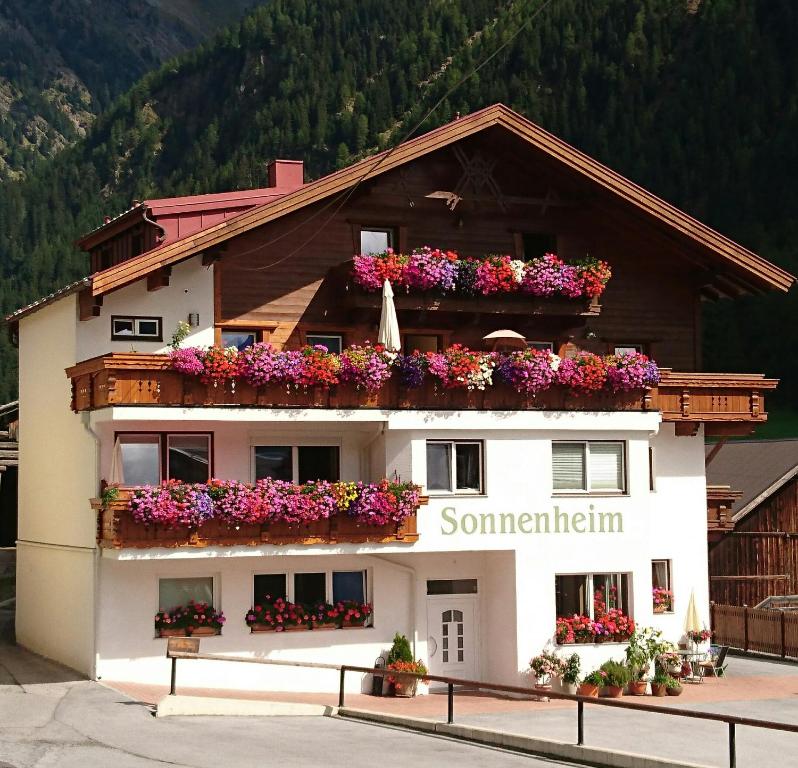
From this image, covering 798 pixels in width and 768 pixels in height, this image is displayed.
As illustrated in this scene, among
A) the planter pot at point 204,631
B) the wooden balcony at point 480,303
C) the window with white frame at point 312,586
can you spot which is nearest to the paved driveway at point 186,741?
the planter pot at point 204,631

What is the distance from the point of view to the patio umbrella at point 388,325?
29938mm

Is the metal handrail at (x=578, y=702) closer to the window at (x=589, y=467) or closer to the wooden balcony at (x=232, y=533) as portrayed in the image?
the wooden balcony at (x=232, y=533)

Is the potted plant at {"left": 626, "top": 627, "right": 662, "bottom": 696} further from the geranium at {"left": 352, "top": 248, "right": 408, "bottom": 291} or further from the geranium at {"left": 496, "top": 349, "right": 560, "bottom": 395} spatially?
the geranium at {"left": 352, "top": 248, "right": 408, "bottom": 291}

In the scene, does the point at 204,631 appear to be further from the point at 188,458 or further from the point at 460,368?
the point at 460,368

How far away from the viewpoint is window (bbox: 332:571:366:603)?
3091cm

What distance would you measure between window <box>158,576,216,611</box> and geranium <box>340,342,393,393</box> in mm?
4942

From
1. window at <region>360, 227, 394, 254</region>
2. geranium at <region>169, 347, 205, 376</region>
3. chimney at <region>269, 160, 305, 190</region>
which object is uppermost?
chimney at <region>269, 160, 305, 190</region>

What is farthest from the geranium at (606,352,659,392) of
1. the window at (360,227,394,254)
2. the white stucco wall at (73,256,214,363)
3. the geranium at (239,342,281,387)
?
the white stucco wall at (73,256,214,363)

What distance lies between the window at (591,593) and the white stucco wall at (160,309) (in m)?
9.21

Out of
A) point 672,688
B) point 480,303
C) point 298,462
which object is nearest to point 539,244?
point 480,303

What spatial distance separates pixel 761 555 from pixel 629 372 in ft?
49.1

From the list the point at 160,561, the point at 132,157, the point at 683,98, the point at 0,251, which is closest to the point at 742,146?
the point at 683,98

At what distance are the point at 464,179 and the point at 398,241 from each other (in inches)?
84.1

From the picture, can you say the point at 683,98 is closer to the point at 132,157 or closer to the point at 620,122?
the point at 620,122
